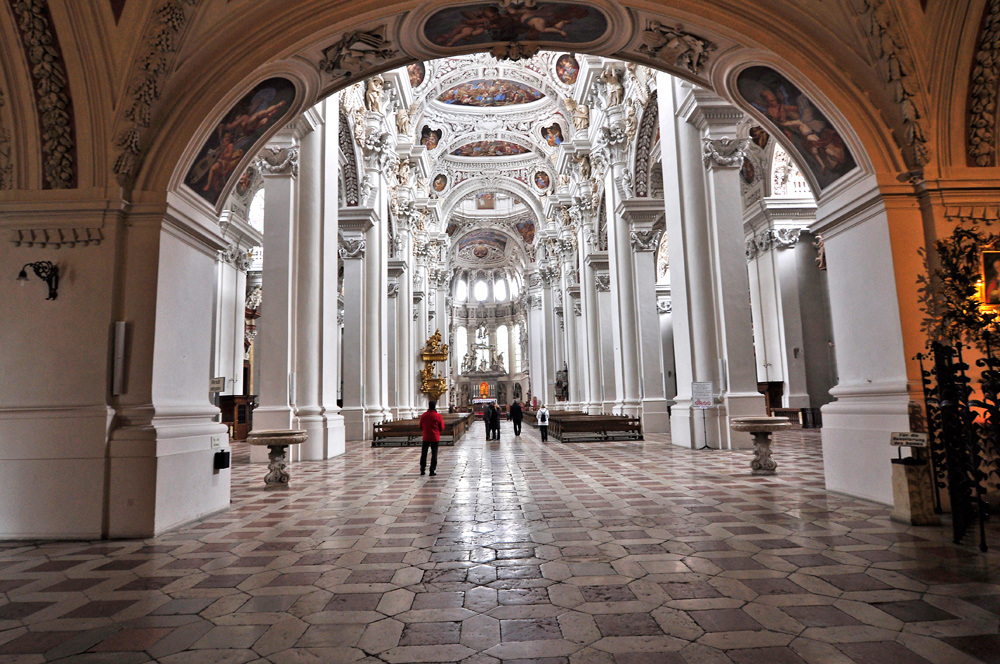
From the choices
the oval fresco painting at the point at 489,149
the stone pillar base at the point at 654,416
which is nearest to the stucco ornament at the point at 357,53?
the stone pillar base at the point at 654,416

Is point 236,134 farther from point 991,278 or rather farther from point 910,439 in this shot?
point 991,278

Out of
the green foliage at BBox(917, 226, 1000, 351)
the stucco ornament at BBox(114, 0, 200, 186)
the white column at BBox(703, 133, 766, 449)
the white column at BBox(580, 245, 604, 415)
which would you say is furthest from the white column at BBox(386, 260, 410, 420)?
the green foliage at BBox(917, 226, 1000, 351)

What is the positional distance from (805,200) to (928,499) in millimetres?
16091

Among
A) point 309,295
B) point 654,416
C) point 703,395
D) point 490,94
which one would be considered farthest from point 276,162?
point 490,94

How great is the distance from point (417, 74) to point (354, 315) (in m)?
12.1

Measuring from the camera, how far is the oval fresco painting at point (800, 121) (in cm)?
641

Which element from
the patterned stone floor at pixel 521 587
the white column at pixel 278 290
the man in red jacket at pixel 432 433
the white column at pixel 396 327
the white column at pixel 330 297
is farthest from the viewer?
the white column at pixel 396 327

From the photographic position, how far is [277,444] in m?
7.72

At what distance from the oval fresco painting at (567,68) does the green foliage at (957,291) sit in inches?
763

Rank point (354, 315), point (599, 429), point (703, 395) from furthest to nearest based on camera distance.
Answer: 1. point (354, 315)
2. point (599, 429)
3. point (703, 395)

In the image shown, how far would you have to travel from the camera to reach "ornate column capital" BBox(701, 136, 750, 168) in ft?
37.6

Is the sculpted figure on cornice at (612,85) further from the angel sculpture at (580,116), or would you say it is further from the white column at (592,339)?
the white column at (592,339)

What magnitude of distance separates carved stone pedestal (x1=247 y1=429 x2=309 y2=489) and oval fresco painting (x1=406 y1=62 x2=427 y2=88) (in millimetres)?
18656

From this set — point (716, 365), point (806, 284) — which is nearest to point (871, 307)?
point (716, 365)
